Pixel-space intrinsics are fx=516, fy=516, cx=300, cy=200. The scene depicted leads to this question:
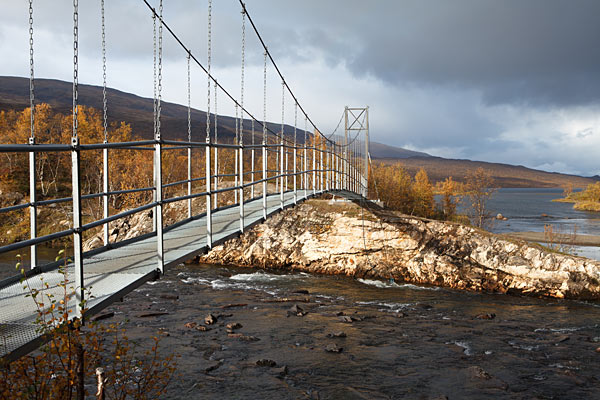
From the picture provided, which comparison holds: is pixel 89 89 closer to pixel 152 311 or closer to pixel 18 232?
pixel 18 232

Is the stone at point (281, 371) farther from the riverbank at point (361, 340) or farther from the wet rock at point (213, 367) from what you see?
the wet rock at point (213, 367)

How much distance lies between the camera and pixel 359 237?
16656mm

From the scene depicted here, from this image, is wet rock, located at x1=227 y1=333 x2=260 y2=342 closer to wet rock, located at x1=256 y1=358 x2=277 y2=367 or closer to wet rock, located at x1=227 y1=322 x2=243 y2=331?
wet rock, located at x1=227 y1=322 x2=243 y2=331

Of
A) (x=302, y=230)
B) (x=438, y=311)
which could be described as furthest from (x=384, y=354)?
(x=302, y=230)

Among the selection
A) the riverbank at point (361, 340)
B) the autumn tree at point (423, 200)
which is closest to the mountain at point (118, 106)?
the autumn tree at point (423, 200)

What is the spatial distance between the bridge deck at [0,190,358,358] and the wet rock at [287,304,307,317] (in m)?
5.60

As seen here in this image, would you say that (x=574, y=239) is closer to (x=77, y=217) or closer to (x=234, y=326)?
(x=234, y=326)

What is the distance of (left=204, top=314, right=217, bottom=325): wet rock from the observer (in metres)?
10.4

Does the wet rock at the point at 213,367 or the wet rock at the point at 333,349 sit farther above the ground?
the wet rock at the point at 213,367

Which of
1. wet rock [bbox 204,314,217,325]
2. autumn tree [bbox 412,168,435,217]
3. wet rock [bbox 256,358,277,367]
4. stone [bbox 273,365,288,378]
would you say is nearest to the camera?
stone [bbox 273,365,288,378]

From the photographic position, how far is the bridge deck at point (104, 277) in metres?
2.67

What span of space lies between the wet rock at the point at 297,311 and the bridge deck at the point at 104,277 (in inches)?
221

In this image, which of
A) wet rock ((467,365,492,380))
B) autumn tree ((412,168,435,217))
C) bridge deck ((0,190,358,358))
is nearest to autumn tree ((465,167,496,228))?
autumn tree ((412,168,435,217))

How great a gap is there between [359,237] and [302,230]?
197 centimetres
